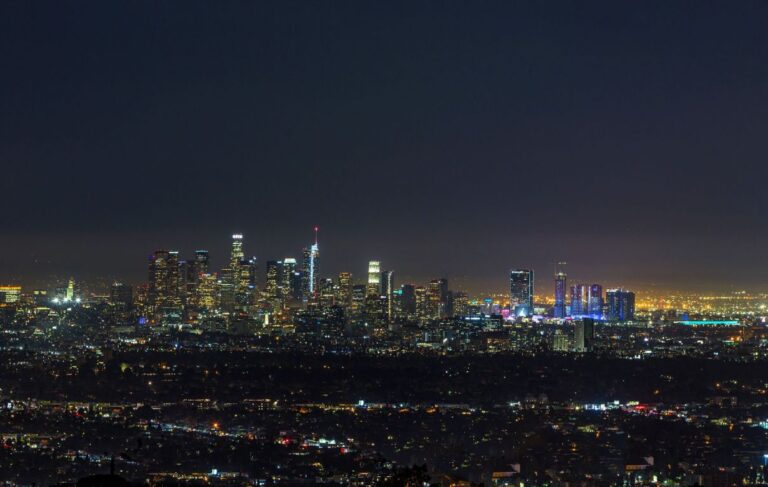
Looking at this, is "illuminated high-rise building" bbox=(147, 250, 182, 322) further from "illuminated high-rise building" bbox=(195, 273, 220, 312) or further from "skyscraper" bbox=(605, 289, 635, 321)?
"skyscraper" bbox=(605, 289, 635, 321)

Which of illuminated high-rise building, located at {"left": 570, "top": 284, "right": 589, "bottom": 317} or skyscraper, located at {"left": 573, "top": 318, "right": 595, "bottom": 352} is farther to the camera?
illuminated high-rise building, located at {"left": 570, "top": 284, "right": 589, "bottom": 317}

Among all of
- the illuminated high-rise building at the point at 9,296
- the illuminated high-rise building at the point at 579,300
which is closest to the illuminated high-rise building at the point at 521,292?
the illuminated high-rise building at the point at 579,300

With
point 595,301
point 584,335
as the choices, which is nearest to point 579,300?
point 595,301

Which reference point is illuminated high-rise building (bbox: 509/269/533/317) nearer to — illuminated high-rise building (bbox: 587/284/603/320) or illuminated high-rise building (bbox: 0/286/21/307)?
illuminated high-rise building (bbox: 587/284/603/320)

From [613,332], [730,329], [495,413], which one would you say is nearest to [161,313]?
[613,332]

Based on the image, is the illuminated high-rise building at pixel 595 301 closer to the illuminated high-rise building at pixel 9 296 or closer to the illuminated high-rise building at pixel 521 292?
the illuminated high-rise building at pixel 521 292

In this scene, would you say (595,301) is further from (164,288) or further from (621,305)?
(164,288)

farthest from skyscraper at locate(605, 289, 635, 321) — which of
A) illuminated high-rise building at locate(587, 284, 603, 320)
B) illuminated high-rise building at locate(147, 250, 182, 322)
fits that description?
illuminated high-rise building at locate(147, 250, 182, 322)
